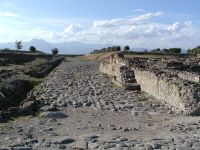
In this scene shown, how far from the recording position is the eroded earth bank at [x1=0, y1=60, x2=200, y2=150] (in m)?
8.74

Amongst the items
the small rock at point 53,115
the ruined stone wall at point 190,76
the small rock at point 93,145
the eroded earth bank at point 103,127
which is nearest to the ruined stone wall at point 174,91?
the eroded earth bank at point 103,127

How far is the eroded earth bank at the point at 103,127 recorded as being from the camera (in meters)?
8.74

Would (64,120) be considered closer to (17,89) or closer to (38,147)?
(38,147)

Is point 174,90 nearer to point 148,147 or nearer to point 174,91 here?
point 174,91

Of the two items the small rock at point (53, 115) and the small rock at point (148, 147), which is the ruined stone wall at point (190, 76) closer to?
the small rock at point (53, 115)

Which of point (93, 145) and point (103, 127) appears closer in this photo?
point (93, 145)

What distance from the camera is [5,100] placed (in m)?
15.0

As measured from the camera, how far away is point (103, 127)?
10625mm

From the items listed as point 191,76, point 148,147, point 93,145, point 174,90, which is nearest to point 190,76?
→ point 191,76

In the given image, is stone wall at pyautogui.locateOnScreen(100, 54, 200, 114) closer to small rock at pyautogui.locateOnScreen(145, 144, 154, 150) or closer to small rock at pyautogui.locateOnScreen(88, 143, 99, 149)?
small rock at pyautogui.locateOnScreen(145, 144, 154, 150)

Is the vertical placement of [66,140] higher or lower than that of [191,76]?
lower

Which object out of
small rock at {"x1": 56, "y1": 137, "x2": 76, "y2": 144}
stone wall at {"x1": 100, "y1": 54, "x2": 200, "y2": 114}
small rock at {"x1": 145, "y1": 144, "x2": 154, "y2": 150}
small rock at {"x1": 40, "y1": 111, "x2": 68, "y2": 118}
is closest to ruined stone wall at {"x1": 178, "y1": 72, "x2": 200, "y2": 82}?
stone wall at {"x1": 100, "y1": 54, "x2": 200, "y2": 114}

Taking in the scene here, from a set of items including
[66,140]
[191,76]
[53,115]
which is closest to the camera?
[66,140]

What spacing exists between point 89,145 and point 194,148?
2051mm
